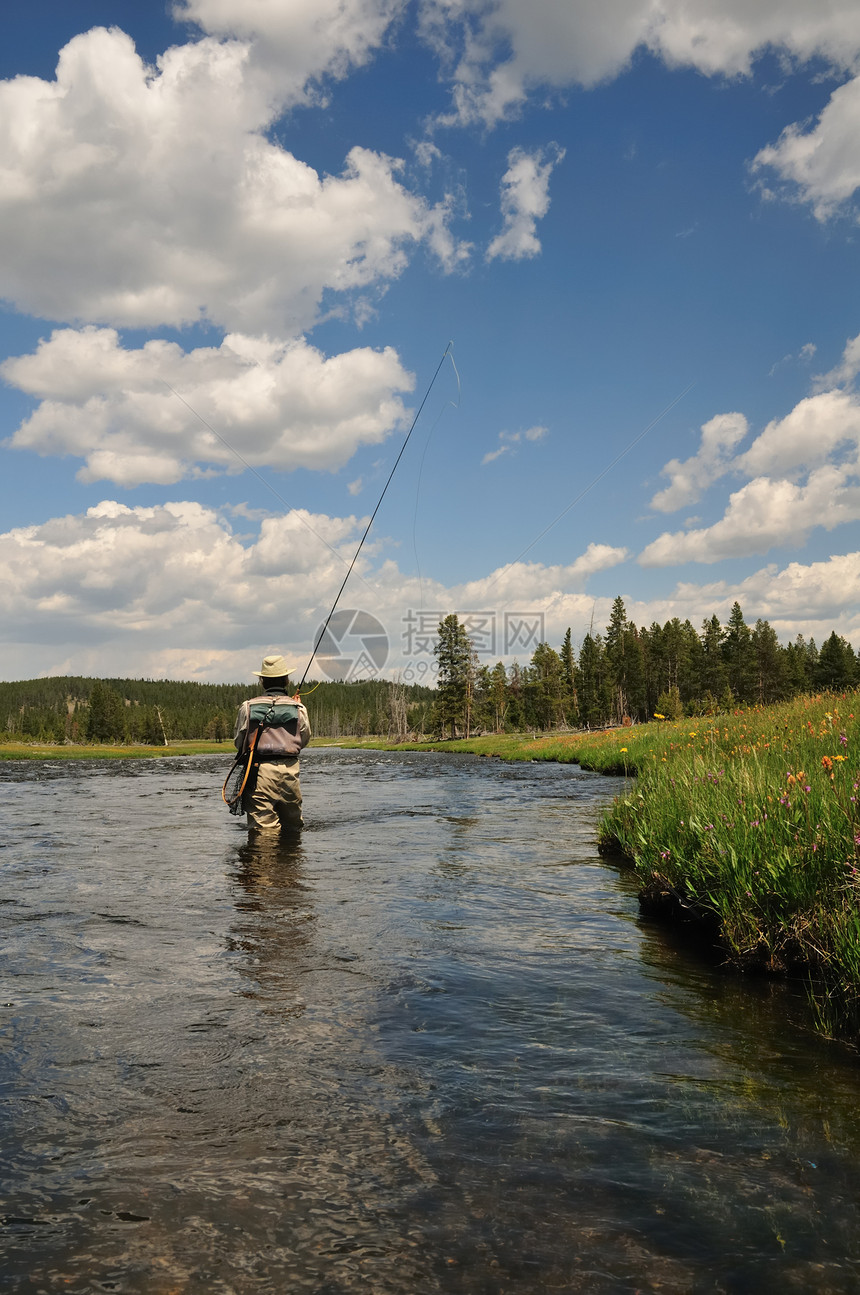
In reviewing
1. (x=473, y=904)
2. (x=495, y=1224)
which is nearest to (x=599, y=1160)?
(x=495, y=1224)

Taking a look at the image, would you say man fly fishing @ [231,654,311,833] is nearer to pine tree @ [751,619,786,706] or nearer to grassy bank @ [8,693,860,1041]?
grassy bank @ [8,693,860,1041]

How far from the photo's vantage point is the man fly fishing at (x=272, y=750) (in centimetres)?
1201

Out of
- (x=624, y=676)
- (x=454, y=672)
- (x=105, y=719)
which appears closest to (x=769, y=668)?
(x=624, y=676)

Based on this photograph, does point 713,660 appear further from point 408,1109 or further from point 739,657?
point 408,1109

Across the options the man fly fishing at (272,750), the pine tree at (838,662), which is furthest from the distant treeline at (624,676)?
the man fly fishing at (272,750)

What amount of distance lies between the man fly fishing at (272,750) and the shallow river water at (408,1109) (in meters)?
3.79

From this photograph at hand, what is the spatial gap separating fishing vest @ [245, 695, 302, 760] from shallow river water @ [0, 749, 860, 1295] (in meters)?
3.72

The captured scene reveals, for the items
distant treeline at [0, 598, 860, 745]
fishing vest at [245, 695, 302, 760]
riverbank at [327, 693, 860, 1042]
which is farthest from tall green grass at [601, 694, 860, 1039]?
distant treeline at [0, 598, 860, 745]

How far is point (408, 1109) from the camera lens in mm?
3939

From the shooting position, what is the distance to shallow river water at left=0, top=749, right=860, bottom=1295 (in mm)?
2830

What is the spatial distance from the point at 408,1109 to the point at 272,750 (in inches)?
331

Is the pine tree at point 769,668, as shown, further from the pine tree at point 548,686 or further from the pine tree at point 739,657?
the pine tree at point 548,686

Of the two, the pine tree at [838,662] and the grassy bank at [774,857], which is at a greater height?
the pine tree at [838,662]

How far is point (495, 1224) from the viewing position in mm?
3004
